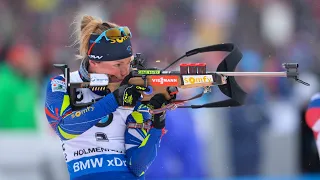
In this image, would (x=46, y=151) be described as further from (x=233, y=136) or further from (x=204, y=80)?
(x=204, y=80)

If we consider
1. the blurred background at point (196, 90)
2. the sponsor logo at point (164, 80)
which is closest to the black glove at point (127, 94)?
the sponsor logo at point (164, 80)

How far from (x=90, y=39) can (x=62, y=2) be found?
13.1 feet

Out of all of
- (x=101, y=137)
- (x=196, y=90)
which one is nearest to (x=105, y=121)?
(x=101, y=137)

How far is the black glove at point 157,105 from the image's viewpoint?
410cm

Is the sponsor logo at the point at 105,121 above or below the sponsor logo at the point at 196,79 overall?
below

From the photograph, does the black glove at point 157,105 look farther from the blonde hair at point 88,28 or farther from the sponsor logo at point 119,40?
the blonde hair at point 88,28

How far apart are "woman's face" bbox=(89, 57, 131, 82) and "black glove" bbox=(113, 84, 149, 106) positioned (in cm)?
22

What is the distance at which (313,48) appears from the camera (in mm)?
8844

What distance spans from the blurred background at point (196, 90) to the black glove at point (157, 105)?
9.48ft

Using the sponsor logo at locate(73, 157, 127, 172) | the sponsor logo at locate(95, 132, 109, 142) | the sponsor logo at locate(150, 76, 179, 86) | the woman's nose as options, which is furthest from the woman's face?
the sponsor logo at locate(73, 157, 127, 172)

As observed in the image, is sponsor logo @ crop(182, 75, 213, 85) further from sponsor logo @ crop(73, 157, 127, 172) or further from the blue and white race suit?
sponsor logo @ crop(73, 157, 127, 172)

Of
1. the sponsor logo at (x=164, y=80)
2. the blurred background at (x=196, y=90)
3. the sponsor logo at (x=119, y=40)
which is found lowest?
the blurred background at (x=196, y=90)

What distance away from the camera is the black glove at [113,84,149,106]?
3904 millimetres

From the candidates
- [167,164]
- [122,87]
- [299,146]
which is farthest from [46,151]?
[122,87]
